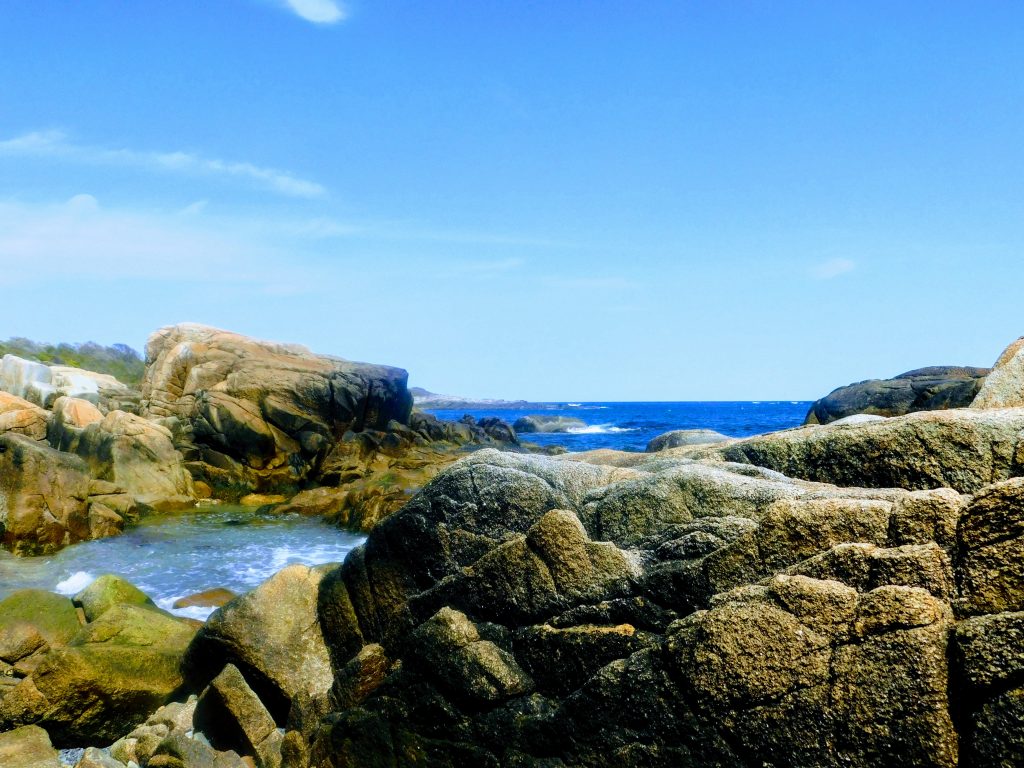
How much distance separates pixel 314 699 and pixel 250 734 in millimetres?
857

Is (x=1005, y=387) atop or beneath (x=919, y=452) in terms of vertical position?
atop

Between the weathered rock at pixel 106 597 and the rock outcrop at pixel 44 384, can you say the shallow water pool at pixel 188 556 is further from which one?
the rock outcrop at pixel 44 384

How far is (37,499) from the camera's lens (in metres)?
21.4

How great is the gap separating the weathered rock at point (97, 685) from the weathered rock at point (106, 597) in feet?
4.74

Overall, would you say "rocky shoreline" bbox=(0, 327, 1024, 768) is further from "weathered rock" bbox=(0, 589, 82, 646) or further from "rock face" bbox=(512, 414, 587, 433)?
"rock face" bbox=(512, 414, 587, 433)

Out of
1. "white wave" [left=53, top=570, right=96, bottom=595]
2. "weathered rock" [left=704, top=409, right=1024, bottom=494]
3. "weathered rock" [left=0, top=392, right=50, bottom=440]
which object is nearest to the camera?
"weathered rock" [left=704, top=409, right=1024, bottom=494]

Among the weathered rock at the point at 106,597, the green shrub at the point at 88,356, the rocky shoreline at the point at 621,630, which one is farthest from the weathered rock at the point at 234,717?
the green shrub at the point at 88,356

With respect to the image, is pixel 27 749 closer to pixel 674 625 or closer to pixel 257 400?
pixel 674 625

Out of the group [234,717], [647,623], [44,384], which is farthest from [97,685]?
[44,384]

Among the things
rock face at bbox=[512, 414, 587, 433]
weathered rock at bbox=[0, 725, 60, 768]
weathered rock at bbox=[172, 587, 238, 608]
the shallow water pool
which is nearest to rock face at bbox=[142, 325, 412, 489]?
the shallow water pool

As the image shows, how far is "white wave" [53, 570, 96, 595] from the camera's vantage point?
17266 mm

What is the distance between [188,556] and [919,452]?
18263 millimetres

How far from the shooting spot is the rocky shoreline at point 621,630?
4867 mm

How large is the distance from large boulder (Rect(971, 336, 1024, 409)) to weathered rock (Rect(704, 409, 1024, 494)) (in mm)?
1976
